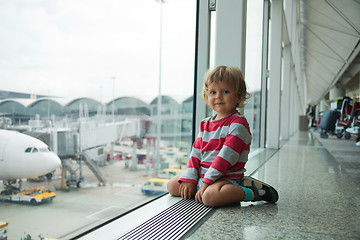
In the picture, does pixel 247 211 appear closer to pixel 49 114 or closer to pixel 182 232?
pixel 182 232

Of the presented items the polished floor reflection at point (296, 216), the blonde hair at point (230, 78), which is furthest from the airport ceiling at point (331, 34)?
the blonde hair at point (230, 78)

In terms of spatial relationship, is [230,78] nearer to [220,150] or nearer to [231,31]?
[220,150]

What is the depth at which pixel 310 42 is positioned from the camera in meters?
13.7

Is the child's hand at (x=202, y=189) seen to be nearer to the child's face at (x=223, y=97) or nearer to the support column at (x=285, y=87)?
the child's face at (x=223, y=97)

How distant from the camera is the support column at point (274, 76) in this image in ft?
15.4

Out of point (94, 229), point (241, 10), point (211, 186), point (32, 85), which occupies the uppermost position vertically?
point (241, 10)

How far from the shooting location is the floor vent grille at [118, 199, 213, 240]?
3.04 ft

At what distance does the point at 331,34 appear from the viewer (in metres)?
11.2

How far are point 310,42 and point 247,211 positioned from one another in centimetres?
1454

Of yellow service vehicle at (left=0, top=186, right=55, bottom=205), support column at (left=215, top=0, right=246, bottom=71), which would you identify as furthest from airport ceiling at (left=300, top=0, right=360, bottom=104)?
yellow service vehicle at (left=0, top=186, right=55, bottom=205)

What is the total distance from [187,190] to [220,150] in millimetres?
264

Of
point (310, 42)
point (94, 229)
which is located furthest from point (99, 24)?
point (310, 42)

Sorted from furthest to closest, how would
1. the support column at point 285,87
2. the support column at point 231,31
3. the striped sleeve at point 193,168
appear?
the support column at point 285,87, the support column at point 231,31, the striped sleeve at point 193,168

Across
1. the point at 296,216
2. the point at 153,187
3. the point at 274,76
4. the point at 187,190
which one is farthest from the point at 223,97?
the point at 274,76
